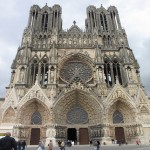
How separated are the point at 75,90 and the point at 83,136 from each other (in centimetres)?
540

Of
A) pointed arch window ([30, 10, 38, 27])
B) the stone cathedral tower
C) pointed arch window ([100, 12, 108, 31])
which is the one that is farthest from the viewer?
pointed arch window ([100, 12, 108, 31])

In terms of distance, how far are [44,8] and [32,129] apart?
20.9 meters

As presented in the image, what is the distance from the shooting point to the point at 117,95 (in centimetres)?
2156

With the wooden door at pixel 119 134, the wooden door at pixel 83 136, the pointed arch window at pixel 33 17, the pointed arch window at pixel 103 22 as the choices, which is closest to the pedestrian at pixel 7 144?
the wooden door at pixel 83 136

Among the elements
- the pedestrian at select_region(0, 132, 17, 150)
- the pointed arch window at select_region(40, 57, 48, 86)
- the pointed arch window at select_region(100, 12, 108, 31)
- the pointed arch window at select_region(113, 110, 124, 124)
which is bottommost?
the pedestrian at select_region(0, 132, 17, 150)

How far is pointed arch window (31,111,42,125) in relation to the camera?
21188mm

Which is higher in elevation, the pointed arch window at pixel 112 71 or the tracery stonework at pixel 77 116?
the pointed arch window at pixel 112 71

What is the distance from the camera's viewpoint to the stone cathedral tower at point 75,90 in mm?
20344

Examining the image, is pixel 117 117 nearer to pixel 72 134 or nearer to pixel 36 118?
pixel 72 134

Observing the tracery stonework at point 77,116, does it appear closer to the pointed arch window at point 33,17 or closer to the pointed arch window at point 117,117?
the pointed arch window at point 117,117

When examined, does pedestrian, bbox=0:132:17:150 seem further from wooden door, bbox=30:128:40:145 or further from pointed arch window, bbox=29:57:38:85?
pointed arch window, bbox=29:57:38:85

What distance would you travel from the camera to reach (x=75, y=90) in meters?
22.2

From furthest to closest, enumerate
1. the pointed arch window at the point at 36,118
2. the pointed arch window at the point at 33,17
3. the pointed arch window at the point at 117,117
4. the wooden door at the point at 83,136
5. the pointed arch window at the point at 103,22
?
the pointed arch window at the point at 103,22 → the pointed arch window at the point at 33,17 → the pointed arch window at the point at 117,117 → the wooden door at the point at 83,136 → the pointed arch window at the point at 36,118

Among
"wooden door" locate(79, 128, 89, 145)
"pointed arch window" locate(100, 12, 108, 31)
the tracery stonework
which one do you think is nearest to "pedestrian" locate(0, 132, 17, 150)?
the tracery stonework
